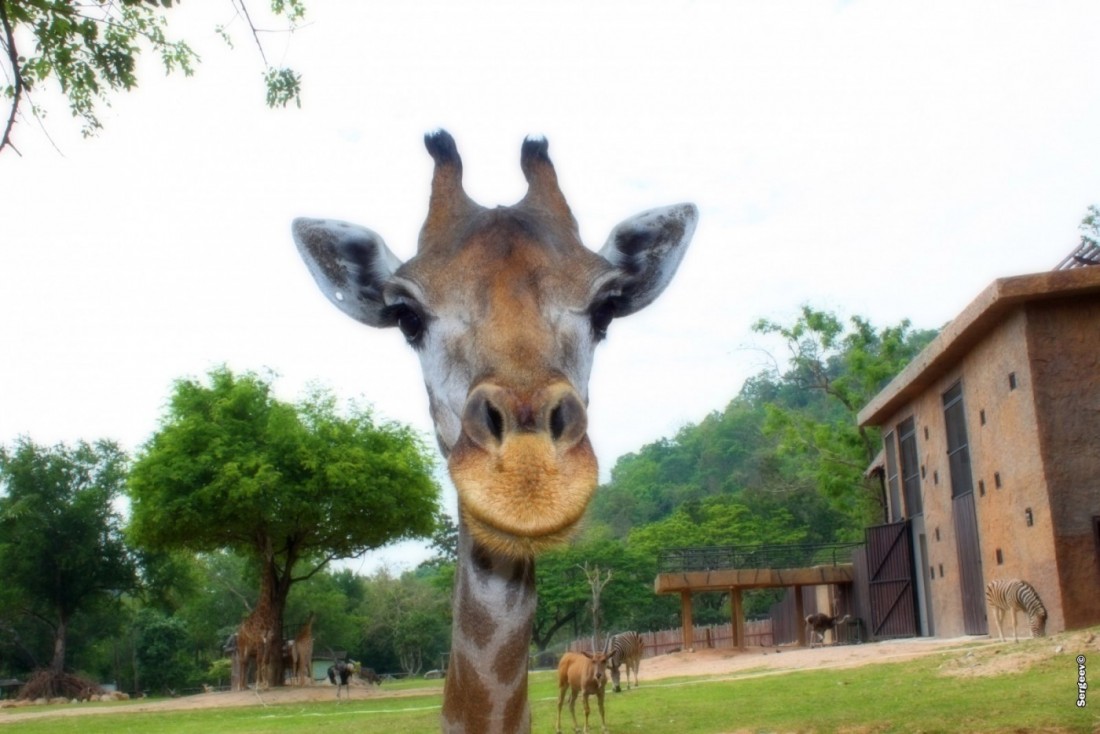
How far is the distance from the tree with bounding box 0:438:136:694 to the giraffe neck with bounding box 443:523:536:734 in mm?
56244

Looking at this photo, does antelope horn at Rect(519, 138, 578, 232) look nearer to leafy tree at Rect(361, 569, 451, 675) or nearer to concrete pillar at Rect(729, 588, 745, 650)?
concrete pillar at Rect(729, 588, 745, 650)

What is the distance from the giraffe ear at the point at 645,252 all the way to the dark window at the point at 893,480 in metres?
34.7

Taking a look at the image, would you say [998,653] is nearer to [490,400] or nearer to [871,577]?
[490,400]

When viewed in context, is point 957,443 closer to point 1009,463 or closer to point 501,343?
point 1009,463

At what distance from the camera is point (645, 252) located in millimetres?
4707

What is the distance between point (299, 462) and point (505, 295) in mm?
34174

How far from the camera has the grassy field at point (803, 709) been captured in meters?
13.0

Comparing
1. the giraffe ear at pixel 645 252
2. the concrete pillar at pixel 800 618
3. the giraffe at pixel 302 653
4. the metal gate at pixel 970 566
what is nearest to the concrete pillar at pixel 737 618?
the concrete pillar at pixel 800 618

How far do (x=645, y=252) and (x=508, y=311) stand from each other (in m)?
1.13

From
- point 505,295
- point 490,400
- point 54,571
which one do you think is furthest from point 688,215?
point 54,571

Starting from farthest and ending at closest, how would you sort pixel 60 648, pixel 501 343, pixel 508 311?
pixel 60 648
pixel 508 311
pixel 501 343

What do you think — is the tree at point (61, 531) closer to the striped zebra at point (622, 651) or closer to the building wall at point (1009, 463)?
the striped zebra at point (622, 651)

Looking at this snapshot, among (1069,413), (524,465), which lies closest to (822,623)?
(1069,413)

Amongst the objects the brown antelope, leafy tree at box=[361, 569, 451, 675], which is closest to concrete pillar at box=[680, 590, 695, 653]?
the brown antelope
